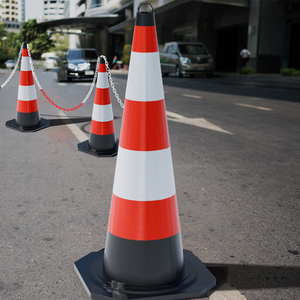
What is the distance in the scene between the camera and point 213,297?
6.98 feet

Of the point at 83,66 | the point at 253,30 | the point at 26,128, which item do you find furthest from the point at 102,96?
the point at 253,30

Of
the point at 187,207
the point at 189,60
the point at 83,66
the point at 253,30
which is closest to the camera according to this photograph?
the point at 187,207

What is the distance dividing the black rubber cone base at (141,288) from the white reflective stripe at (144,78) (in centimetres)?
89

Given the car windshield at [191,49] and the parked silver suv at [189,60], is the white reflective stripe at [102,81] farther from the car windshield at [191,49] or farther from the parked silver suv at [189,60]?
the car windshield at [191,49]

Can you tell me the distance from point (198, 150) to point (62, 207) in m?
2.56

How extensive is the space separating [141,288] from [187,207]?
1343mm

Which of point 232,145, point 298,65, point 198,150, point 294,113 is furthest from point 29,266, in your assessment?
point 298,65

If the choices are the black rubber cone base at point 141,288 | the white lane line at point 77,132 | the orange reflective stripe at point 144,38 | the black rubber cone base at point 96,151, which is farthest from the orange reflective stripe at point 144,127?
the white lane line at point 77,132

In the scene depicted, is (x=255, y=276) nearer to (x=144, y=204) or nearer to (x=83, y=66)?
(x=144, y=204)

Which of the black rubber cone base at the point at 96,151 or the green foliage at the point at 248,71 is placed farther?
A: the green foliage at the point at 248,71

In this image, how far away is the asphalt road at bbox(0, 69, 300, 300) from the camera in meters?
2.30

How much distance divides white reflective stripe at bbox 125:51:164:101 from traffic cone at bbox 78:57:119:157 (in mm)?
2940

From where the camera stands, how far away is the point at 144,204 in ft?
7.00

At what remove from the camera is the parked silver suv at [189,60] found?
83.1 ft
